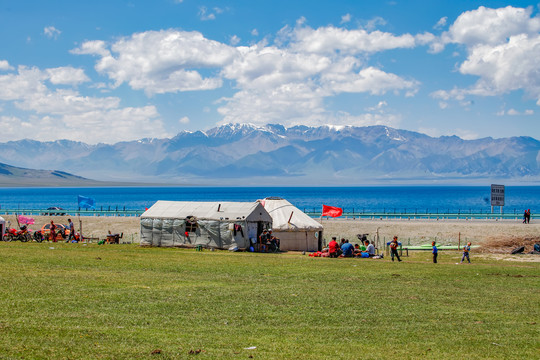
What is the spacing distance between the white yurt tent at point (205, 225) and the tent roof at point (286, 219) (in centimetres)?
152

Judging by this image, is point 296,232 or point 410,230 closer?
point 296,232

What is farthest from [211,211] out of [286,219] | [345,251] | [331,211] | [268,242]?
[331,211]

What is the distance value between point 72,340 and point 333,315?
6193 millimetres

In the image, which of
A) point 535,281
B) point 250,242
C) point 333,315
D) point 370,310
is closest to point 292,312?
point 333,315

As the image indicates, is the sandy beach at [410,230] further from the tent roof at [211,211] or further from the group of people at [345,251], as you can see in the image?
the group of people at [345,251]

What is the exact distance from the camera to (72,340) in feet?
36.1

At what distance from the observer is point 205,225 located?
35.9 metres

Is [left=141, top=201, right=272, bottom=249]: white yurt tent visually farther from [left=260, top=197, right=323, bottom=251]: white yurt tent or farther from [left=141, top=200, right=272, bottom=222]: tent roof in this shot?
[left=260, top=197, right=323, bottom=251]: white yurt tent

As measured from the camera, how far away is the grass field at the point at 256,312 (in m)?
11.2

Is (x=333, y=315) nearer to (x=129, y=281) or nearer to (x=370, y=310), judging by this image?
(x=370, y=310)

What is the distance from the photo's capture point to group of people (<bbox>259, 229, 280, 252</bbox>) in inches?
1406

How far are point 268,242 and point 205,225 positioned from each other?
3.85 meters

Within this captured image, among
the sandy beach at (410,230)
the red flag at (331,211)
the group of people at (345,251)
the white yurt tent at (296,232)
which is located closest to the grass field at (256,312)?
the group of people at (345,251)

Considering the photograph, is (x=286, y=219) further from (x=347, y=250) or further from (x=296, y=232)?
(x=347, y=250)
